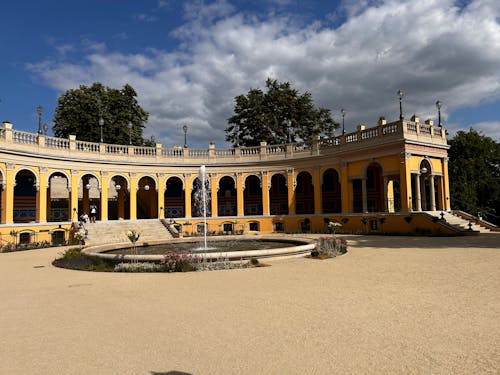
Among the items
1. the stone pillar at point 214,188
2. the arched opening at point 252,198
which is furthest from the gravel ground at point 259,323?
the arched opening at point 252,198

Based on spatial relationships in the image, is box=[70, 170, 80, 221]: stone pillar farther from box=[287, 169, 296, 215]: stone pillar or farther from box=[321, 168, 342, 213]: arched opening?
box=[321, 168, 342, 213]: arched opening

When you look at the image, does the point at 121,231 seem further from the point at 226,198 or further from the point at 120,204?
the point at 226,198

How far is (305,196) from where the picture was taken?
4247 cm

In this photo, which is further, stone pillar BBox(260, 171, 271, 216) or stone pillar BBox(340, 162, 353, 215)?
stone pillar BBox(260, 171, 271, 216)

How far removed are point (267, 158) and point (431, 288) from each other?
98.6 ft

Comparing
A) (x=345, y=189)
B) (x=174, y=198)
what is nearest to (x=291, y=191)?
(x=345, y=189)

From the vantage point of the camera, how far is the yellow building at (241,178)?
29.1m

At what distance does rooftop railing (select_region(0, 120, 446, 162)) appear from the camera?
96.3ft

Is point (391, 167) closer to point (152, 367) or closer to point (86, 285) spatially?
point (86, 285)

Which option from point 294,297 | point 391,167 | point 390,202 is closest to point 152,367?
point 294,297

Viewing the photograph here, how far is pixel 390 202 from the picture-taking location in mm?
34188

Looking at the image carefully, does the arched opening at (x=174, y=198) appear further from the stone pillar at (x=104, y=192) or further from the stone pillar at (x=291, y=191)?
the stone pillar at (x=291, y=191)

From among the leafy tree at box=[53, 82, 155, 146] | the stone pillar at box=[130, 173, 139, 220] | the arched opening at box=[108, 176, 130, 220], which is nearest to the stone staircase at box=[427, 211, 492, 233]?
the stone pillar at box=[130, 173, 139, 220]

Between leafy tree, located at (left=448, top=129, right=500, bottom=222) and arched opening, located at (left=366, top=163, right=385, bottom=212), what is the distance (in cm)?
790
